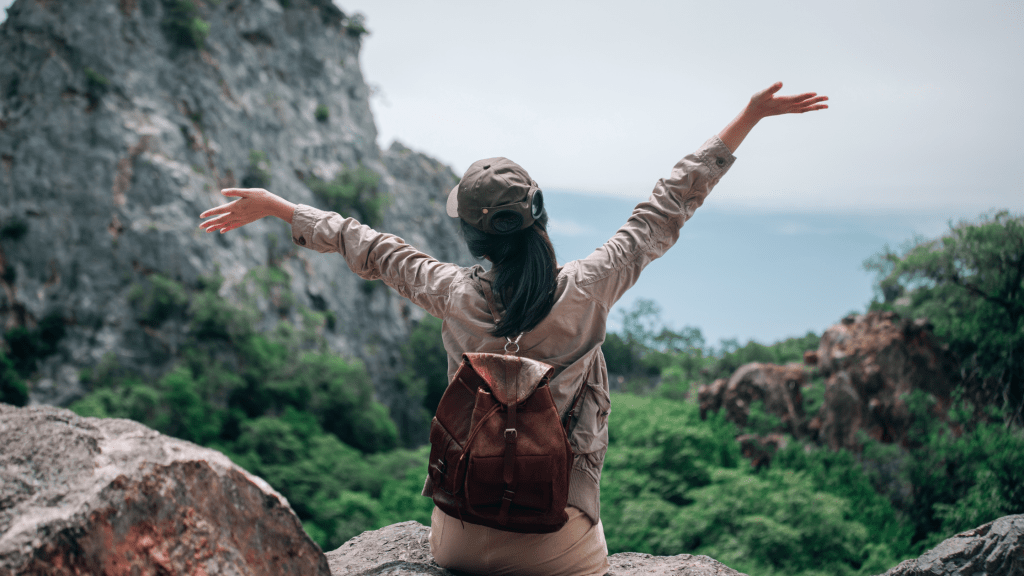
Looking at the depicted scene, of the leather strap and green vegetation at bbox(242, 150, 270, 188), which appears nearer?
the leather strap

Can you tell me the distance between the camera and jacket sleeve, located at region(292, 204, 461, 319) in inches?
72.2

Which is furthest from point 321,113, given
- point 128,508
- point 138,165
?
point 128,508

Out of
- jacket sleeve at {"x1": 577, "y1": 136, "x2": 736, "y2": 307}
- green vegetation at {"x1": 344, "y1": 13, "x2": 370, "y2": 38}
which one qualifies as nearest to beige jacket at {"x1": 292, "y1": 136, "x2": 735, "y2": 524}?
jacket sleeve at {"x1": 577, "y1": 136, "x2": 736, "y2": 307}

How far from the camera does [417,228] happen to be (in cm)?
3669

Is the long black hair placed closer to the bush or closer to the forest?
the forest

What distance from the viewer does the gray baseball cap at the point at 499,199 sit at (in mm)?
1693

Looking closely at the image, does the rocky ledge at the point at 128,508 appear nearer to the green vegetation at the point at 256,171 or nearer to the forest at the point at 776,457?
the forest at the point at 776,457

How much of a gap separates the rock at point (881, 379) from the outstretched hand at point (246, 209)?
38.1 ft

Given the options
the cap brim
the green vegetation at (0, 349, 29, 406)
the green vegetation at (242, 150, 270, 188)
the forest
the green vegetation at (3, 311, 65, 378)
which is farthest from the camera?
the green vegetation at (242, 150, 270, 188)

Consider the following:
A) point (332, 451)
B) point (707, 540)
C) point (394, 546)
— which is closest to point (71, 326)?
point (332, 451)

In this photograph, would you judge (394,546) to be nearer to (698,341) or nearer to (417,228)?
(698,341)

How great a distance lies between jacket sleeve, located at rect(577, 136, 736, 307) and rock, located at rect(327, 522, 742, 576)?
103 cm

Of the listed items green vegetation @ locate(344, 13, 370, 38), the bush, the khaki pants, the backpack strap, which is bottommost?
the bush

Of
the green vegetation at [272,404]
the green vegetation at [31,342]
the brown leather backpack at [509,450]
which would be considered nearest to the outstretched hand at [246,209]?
the brown leather backpack at [509,450]
